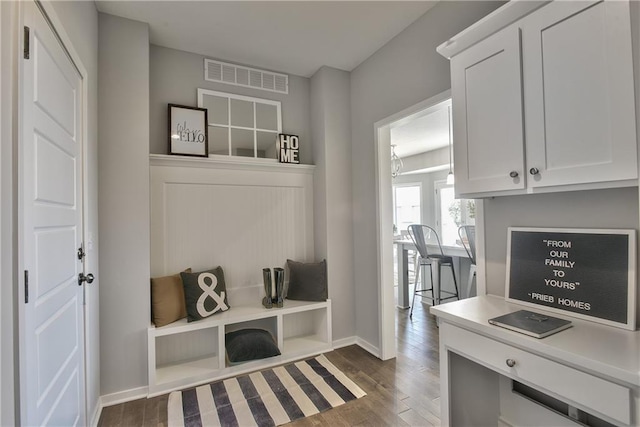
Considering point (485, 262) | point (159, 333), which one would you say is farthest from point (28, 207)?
point (485, 262)

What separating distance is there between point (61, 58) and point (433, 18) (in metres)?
2.31

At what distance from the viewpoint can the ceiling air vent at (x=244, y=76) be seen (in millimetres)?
2807

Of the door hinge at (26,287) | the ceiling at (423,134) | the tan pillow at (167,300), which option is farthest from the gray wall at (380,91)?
→ the door hinge at (26,287)

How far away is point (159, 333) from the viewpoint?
2219 mm

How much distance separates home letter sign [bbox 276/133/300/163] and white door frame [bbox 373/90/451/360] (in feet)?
2.73

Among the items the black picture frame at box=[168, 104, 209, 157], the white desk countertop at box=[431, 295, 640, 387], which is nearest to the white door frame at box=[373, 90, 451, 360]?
the white desk countertop at box=[431, 295, 640, 387]

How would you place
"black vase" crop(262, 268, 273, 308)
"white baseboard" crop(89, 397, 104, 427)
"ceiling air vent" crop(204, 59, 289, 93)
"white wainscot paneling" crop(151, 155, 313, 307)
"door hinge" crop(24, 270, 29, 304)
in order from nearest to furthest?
"door hinge" crop(24, 270, 29, 304) → "white baseboard" crop(89, 397, 104, 427) → "white wainscot paneling" crop(151, 155, 313, 307) → "black vase" crop(262, 268, 273, 308) → "ceiling air vent" crop(204, 59, 289, 93)

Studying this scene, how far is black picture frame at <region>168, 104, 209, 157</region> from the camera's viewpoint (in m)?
2.57

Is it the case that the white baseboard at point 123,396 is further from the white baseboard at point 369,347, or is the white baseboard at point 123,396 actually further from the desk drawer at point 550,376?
the desk drawer at point 550,376

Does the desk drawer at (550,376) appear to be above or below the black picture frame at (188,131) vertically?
below

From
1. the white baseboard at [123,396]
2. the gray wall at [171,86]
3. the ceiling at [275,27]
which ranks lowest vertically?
the white baseboard at [123,396]

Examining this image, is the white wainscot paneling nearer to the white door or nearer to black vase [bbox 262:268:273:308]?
black vase [bbox 262:268:273:308]

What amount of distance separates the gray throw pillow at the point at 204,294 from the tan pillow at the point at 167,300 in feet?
0.21

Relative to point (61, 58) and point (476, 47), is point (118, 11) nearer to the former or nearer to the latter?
point (61, 58)
